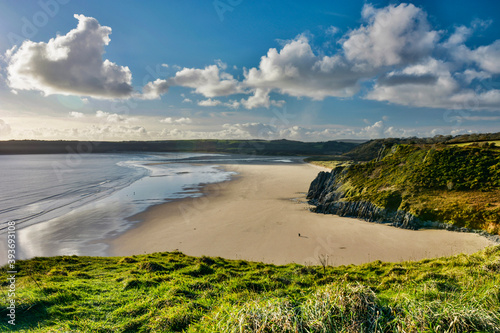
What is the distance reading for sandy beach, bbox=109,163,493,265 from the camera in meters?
15.3

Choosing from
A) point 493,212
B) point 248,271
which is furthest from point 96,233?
point 493,212

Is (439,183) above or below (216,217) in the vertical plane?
above

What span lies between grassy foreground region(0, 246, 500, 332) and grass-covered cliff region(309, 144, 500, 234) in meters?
8.78

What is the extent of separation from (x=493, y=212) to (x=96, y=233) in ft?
100.0

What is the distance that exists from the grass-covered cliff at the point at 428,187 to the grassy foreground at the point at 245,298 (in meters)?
8.78

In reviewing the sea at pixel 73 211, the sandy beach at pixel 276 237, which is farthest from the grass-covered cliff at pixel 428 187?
the sea at pixel 73 211

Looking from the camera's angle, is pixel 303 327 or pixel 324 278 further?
pixel 324 278

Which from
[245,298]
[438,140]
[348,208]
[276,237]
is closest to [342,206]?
[348,208]

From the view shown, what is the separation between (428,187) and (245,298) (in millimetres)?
23203

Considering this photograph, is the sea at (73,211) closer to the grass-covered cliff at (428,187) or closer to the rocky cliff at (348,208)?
the rocky cliff at (348,208)

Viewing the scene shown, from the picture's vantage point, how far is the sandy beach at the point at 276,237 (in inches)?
601

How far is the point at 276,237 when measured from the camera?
18.6m

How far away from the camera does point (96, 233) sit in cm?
2064

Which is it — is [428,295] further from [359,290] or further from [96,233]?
[96,233]
